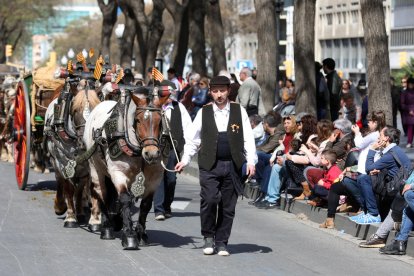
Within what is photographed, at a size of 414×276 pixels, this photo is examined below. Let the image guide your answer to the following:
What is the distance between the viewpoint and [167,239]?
1605 cm

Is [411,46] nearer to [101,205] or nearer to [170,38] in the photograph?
[170,38]

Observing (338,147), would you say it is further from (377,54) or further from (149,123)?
(149,123)

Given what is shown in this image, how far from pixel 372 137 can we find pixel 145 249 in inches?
153

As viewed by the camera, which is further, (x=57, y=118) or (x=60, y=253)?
(x=57, y=118)

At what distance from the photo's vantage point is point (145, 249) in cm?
1486

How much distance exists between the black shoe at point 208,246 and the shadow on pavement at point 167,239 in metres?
0.85

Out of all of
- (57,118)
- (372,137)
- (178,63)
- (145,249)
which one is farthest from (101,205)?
(178,63)

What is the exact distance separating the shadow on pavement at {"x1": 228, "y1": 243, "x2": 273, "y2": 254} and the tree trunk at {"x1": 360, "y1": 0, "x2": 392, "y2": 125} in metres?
6.94

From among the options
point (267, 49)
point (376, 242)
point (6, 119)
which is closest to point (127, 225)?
point (376, 242)

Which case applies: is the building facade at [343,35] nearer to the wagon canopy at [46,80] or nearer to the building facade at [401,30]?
the building facade at [401,30]

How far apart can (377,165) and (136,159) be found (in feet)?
9.89

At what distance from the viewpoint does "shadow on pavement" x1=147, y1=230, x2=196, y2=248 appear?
1551 centimetres

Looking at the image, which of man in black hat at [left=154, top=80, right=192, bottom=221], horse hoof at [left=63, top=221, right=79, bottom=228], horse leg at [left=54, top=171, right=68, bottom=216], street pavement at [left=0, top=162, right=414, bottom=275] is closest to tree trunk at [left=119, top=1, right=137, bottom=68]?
man in black hat at [left=154, top=80, right=192, bottom=221]

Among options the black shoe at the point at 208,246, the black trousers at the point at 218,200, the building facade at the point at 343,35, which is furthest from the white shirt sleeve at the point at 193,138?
the building facade at the point at 343,35
